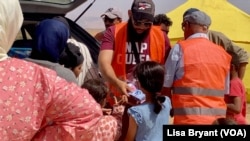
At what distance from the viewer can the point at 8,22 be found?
2.75m

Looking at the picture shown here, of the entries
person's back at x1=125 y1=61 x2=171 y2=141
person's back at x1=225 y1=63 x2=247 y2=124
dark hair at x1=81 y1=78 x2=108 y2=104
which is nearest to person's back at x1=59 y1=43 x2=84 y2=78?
dark hair at x1=81 y1=78 x2=108 y2=104

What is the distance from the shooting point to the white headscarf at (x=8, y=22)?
8.96 feet

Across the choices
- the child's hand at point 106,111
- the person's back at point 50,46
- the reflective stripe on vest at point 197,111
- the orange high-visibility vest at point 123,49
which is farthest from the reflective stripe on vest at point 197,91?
the person's back at point 50,46

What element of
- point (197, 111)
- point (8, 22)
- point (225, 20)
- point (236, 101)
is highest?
point (8, 22)

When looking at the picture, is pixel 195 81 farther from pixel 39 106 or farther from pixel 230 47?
pixel 39 106

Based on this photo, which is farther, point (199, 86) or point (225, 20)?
point (225, 20)

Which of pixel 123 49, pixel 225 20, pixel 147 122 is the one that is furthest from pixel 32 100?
pixel 225 20

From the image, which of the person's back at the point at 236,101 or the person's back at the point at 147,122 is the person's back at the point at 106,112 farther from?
the person's back at the point at 236,101

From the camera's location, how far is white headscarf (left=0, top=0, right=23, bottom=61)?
8.96ft

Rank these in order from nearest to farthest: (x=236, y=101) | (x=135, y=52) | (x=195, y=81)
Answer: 1. (x=195, y=81)
2. (x=135, y=52)
3. (x=236, y=101)
